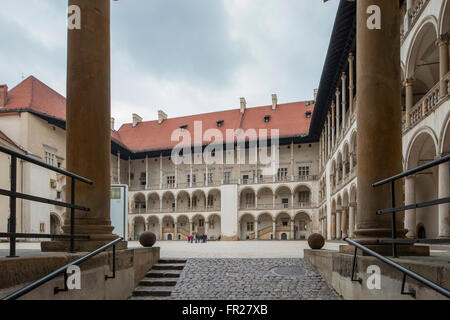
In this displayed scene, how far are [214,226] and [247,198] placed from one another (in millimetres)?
5510

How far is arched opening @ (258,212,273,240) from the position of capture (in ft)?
156

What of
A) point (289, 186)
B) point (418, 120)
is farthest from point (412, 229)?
point (289, 186)

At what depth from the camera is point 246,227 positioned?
50.0 m

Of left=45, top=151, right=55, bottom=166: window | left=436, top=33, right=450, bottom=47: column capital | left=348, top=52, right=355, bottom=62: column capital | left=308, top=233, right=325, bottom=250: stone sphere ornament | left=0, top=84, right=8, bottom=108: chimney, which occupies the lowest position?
left=308, top=233, right=325, bottom=250: stone sphere ornament

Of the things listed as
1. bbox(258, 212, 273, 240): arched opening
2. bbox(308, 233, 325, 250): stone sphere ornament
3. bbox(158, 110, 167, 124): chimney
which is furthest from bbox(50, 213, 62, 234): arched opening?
bbox(308, 233, 325, 250): stone sphere ornament

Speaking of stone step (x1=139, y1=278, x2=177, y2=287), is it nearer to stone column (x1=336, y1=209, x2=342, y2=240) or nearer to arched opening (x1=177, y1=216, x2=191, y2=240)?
stone column (x1=336, y1=209, x2=342, y2=240)

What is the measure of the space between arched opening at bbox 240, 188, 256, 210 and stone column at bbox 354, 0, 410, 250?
44.2 meters

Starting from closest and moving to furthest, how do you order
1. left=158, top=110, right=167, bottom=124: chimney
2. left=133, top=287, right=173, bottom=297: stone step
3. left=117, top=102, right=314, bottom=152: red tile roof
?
left=133, top=287, right=173, bottom=297: stone step, left=117, top=102, right=314, bottom=152: red tile roof, left=158, top=110, right=167, bottom=124: chimney

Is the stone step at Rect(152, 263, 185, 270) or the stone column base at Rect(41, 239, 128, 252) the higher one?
the stone column base at Rect(41, 239, 128, 252)

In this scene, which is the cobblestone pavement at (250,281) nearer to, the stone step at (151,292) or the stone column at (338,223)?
the stone step at (151,292)

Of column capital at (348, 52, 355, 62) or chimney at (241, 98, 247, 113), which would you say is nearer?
column capital at (348, 52, 355, 62)

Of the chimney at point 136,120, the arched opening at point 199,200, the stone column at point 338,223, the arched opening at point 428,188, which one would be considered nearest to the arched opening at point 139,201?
the arched opening at point 199,200

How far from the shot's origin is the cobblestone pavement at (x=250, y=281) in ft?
22.0
